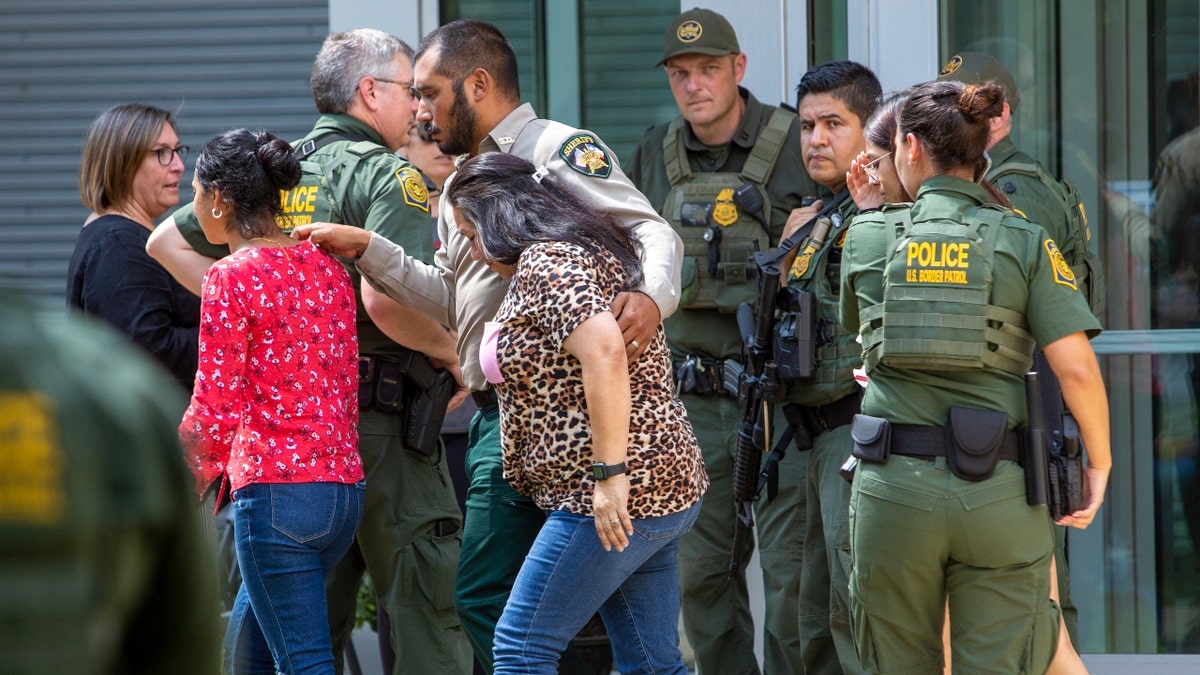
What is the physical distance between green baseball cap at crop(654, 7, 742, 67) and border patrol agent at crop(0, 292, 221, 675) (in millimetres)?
4018

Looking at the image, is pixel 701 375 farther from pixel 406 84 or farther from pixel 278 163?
pixel 278 163

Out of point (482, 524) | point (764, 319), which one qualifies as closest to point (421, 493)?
point (482, 524)

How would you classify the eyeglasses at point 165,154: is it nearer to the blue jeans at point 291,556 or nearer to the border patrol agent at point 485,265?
the border patrol agent at point 485,265

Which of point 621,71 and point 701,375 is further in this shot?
point 621,71

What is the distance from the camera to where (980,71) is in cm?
450

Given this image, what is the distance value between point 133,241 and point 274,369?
1.21 metres

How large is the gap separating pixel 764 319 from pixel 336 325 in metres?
1.33

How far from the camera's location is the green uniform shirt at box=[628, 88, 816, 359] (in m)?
4.57

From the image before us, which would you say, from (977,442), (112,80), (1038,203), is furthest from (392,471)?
(112,80)

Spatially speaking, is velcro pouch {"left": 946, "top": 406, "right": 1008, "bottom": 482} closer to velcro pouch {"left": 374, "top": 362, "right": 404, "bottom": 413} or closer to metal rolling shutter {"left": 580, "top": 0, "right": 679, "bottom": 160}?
velcro pouch {"left": 374, "top": 362, "right": 404, "bottom": 413}

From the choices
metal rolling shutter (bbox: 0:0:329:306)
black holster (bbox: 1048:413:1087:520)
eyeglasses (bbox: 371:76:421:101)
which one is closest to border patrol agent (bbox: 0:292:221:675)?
black holster (bbox: 1048:413:1087:520)

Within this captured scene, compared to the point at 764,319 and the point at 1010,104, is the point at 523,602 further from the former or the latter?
the point at 1010,104

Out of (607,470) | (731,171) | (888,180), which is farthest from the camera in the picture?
(731,171)

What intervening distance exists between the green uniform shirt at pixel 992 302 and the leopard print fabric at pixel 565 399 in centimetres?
52
